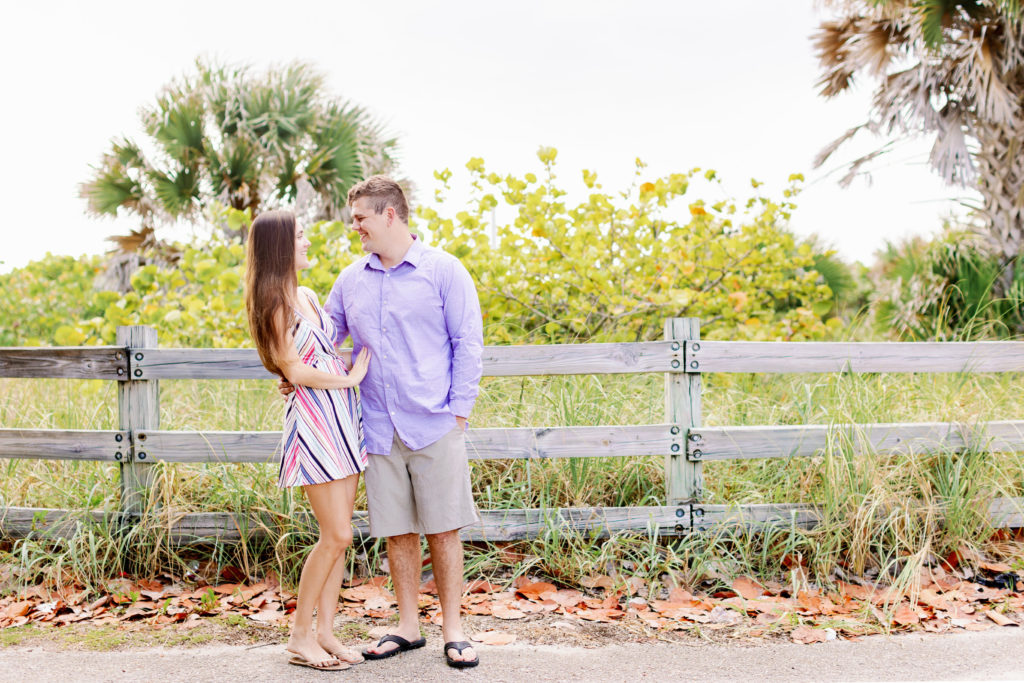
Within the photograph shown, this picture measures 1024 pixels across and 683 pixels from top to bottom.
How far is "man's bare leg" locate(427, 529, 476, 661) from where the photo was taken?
3576 millimetres

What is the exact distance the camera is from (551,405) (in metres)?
5.09

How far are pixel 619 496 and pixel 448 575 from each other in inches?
61.6

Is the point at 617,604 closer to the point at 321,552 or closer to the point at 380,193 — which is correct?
the point at 321,552

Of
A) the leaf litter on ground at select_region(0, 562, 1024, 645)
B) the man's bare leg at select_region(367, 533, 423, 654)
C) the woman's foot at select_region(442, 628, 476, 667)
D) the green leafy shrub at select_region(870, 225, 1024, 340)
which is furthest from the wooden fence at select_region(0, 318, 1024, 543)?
the green leafy shrub at select_region(870, 225, 1024, 340)

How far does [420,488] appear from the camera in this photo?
3.52 meters

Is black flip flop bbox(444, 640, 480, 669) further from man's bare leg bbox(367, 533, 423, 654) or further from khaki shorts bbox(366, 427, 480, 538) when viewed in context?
khaki shorts bbox(366, 427, 480, 538)

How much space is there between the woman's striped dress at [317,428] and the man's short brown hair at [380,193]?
561 mm

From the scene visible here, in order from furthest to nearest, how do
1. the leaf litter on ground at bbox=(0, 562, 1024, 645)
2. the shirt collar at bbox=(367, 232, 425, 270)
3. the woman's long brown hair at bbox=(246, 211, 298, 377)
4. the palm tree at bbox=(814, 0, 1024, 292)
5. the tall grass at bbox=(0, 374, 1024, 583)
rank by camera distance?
the palm tree at bbox=(814, 0, 1024, 292), the tall grass at bbox=(0, 374, 1024, 583), the leaf litter on ground at bbox=(0, 562, 1024, 645), the shirt collar at bbox=(367, 232, 425, 270), the woman's long brown hair at bbox=(246, 211, 298, 377)

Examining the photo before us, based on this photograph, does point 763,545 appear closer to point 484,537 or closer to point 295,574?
point 484,537

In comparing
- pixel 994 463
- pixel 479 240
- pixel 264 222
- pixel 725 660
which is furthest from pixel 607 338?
pixel 264 222

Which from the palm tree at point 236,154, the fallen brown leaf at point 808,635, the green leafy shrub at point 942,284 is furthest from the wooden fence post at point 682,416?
the palm tree at point 236,154

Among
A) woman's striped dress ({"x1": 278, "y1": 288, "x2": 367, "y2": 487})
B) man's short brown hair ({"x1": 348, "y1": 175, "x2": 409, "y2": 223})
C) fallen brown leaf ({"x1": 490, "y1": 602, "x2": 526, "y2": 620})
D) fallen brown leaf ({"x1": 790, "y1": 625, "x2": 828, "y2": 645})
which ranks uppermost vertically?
man's short brown hair ({"x1": 348, "y1": 175, "x2": 409, "y2": 223})

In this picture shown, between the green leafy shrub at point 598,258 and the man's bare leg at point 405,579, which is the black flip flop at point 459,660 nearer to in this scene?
the man's bare leg at point 405,579

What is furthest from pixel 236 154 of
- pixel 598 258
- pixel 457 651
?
pixel 457 651
